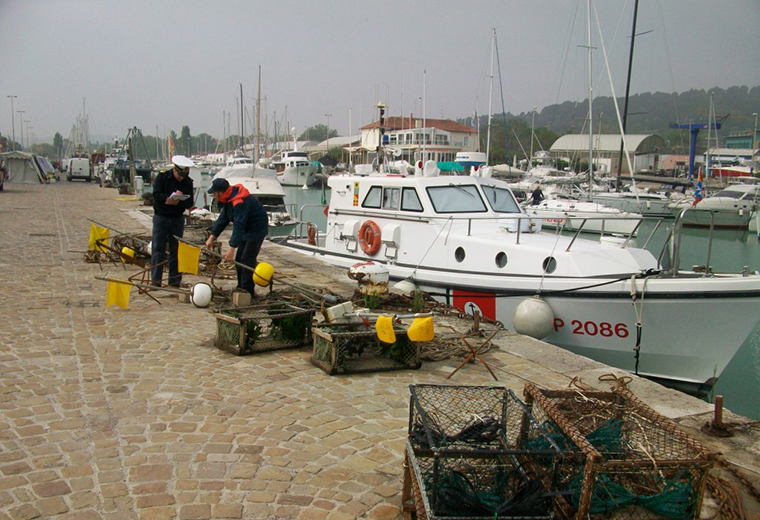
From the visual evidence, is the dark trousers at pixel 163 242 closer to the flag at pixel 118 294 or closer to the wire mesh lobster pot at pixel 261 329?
the flag at pixel 118 294

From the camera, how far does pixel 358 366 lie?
5293 millimetres

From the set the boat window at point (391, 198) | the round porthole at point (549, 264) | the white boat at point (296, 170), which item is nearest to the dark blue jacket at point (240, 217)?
the boat window at point (391, 198)

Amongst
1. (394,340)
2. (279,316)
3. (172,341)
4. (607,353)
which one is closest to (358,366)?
(394,340)

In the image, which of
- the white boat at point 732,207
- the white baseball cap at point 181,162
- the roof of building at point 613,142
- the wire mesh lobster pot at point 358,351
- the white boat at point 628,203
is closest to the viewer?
the wire mesh lobster pot at point 358,351

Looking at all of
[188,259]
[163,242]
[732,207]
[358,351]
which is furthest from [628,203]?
Result: [358,351]

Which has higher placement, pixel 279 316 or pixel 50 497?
pixel 279 316

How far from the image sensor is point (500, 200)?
33.6 feet

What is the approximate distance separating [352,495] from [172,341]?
336 centimetres

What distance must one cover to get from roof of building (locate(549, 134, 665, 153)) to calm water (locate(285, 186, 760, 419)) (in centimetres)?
3630

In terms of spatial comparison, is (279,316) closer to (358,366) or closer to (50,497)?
(358,366)

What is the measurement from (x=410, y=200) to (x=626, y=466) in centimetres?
738

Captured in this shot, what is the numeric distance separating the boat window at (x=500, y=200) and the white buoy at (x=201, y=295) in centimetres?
508

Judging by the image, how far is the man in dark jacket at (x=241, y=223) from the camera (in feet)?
23.3

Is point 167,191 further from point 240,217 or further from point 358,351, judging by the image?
point 358,351
